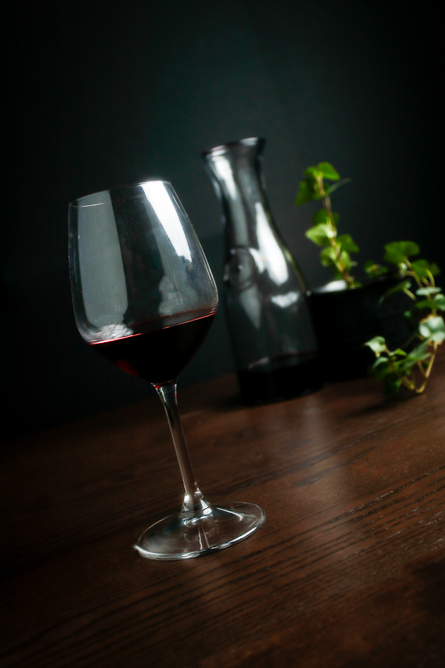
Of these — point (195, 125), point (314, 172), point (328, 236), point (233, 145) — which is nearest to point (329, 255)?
point (328, 236)

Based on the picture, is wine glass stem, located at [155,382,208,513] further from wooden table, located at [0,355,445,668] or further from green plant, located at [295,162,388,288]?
green plant, located at [295,162,388,288]

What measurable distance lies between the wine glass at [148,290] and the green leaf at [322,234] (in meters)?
0.57

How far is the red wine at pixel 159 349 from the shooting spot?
0.52 metres

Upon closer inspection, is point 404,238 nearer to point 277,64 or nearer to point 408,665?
point 277,64

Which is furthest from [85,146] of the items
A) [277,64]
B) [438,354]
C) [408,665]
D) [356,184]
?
[408,665]

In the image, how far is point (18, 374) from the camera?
127 centimetres

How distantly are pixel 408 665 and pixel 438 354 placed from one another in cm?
81

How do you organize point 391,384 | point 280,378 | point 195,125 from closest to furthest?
point 391,384 < point 280,378 < point 195,125

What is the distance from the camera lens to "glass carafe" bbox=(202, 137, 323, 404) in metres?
1.01

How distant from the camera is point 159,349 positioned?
0.53 metres

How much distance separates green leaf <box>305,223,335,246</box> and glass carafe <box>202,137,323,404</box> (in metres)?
0.07

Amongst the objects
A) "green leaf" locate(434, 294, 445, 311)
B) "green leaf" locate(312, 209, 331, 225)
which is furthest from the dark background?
"green leaf" locate(434, 294, 445, 311)

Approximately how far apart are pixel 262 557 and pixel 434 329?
1.67 feet

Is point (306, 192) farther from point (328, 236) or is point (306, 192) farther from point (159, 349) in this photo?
point (159, 349)
